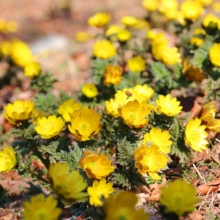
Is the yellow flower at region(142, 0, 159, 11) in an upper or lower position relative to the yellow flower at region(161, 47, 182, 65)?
upper

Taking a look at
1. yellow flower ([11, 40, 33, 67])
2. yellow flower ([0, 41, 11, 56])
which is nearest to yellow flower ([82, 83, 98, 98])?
yellow flower ([11, 40, 33, 67])

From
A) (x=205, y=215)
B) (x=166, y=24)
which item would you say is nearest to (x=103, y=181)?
(x=205, y=215)

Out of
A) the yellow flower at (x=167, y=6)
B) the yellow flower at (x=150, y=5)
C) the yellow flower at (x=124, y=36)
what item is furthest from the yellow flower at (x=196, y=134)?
the yellow flower at (x=150, y=5)

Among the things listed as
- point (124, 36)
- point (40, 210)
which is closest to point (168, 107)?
point (40, 210)

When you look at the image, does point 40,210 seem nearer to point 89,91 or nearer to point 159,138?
point 159,138

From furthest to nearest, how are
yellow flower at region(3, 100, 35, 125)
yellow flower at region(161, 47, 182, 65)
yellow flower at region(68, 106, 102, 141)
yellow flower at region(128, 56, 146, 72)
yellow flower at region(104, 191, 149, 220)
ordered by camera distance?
1. yellow flower at region(128, 56, 146, 72)
2. yellow flower at region(161, 47, 182, 65)
3. yellow flower at region(3, 100, 35, 125)
4. yellow flower at region(68, 106, 102, 141)
5. yellow flower at region(104, 191, 149, 220)

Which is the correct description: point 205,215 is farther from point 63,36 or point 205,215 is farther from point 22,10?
point 22,10

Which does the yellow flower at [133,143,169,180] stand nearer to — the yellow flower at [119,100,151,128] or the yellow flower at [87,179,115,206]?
the yellow flower at [119,100,151,128]
